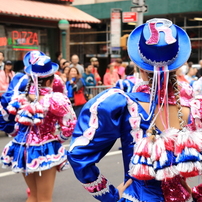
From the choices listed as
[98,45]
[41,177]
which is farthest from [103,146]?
[98,45]

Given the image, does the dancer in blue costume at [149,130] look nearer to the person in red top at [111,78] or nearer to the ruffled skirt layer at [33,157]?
the ruffled skirt layer at [33,157]

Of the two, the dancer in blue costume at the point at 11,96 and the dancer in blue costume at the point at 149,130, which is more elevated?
the dancer in blue costume at the point at 149,130

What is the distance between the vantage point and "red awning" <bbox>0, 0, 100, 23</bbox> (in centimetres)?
1609

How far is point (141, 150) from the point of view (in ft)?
7.63

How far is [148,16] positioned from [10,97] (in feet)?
66.9

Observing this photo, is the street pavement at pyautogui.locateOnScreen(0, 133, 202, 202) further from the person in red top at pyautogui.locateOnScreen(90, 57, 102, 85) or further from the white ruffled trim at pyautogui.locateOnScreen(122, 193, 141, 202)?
the person in red top at pyautogui.locateOnScreen(90, 57, 102, 85)

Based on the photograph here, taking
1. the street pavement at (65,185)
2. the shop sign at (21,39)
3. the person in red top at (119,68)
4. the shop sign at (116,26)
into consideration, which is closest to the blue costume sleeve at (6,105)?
the street pavement at (65,185)

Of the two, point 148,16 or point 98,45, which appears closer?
point 148,16

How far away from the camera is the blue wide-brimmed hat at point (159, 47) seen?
7.95ft

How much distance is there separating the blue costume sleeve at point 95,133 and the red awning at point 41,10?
44.8ft

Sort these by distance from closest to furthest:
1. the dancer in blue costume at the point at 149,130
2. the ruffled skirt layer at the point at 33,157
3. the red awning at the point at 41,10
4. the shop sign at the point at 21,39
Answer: the dancer in blue costume at the point at 149,130, the ruffled skirt layer at the point at 33,157, the red awning at the point at 41,10, the shop sign at the point at 21,39

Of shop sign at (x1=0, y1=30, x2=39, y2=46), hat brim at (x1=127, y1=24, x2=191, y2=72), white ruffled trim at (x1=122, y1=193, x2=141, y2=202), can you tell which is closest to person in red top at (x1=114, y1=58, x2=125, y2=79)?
shop sign at (x1=0, y1=30, x2=39, y2=46)

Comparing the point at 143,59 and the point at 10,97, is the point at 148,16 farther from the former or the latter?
the point at 143,59

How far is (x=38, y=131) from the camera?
15.7 feet
